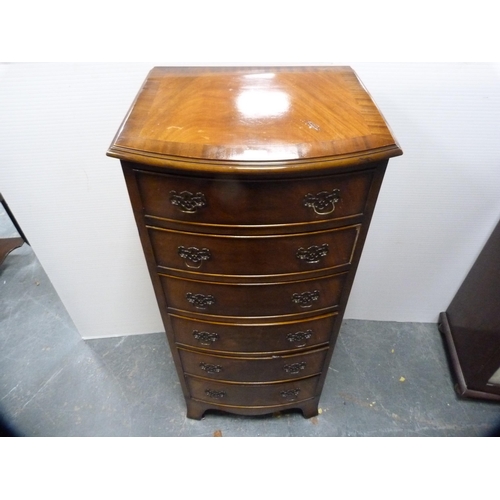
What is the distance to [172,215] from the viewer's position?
1.99 ft

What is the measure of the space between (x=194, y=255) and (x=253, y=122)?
27cm

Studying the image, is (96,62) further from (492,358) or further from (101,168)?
(492,358)

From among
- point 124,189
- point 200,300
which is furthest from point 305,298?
point 124,189

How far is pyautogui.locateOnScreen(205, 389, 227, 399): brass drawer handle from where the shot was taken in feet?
3.42

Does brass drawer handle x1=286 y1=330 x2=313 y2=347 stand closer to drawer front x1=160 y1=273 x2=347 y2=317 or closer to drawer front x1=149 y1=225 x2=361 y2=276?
drawer front x1=160 y1=273 x2=347 y2=317

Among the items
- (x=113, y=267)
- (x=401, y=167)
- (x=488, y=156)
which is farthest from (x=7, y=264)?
(x=488, y=156)

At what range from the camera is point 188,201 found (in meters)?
0.58

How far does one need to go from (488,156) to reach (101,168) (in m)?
1.12

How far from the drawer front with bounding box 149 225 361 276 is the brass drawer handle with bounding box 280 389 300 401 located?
1.73 ft

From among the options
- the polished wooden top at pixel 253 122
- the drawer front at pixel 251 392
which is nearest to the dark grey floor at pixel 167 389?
the drawer front at pixel 251 392

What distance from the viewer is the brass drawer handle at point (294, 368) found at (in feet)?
3.07

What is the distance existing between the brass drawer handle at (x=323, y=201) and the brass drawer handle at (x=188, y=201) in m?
0.18

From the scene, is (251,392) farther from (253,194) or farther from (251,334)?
(253,194)

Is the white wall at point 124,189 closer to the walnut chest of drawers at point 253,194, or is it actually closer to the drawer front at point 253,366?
the walnut chest of drawers at point 253,194
